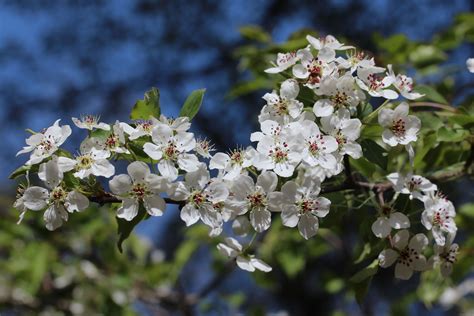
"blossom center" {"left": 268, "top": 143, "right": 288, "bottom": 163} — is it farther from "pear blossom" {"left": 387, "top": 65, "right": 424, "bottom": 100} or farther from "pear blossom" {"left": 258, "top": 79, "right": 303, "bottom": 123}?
"pear blossom" {"left": 387, "top": 65, "right": 424, "bottom": 100}

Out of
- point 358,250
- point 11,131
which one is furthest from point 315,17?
point 358,250

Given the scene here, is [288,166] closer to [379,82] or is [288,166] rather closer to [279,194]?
[279,194]

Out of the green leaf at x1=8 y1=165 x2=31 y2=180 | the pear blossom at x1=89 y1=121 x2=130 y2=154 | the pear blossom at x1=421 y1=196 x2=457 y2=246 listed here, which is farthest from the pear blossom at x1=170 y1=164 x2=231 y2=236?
the pear blossom at x1=421 y1=196 x2=457 y2=246

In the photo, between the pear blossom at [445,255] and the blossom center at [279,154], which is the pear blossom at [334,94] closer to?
the blossom center at [279,154]

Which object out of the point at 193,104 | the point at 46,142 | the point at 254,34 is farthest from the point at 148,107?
the point at 254,34

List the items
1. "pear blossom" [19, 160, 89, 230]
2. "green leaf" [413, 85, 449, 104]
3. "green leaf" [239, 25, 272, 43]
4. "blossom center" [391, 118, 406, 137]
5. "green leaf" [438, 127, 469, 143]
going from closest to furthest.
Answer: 1. "pear blossom" [19, 160, 89, 230]
2. "blossom center" [391, 118, 406, 137]
3. "green leaf" [438, 127, 469, 143]
4. "green leaf" [413, 85, 449, 104]
5. "green leaf" [239, 25, 272, 43]

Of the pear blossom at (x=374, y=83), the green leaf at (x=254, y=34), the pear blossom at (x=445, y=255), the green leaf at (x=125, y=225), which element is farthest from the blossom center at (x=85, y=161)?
the green leaf at (x=254, y=34)
